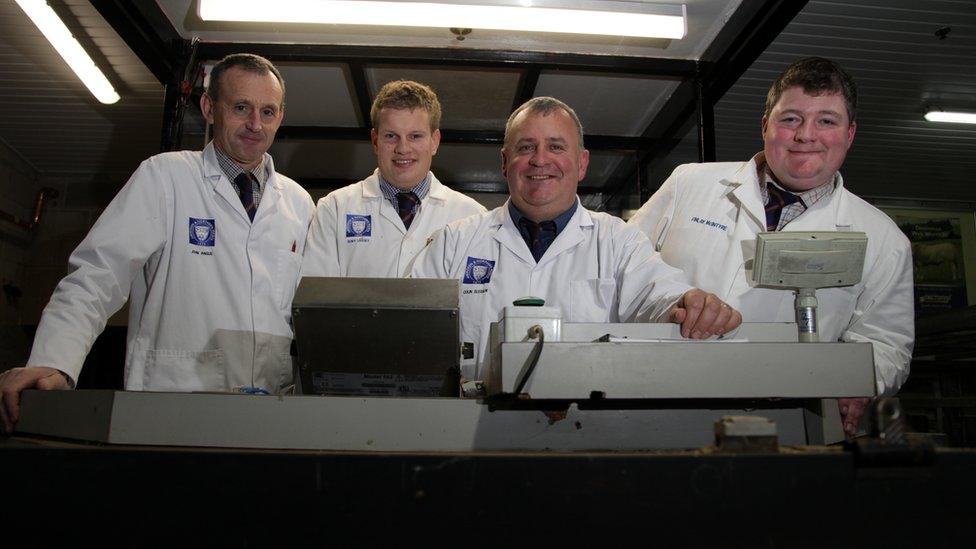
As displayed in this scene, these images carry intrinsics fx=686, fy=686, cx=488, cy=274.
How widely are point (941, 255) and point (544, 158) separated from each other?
17.4ft

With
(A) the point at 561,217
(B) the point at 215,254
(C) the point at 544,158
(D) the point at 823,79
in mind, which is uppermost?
(D) the point at 823,79

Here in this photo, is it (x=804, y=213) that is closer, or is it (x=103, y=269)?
(x=103, y=269)

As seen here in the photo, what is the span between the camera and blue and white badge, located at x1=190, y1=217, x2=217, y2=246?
6.06 feet

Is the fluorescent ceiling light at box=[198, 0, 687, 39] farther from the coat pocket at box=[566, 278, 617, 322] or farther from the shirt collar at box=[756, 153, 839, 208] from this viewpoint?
the coat pocket at box=[566, 278, 617, 322]

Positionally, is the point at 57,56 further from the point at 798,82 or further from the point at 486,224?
the point at 798,82

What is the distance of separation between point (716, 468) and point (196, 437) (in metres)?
0.65

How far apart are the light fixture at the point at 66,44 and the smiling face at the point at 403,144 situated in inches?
68.8

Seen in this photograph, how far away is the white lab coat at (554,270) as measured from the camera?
1.67 m

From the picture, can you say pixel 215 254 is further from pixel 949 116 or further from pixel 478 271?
pixel 949 116

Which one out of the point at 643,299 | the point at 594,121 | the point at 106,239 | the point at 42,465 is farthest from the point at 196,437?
the point at 594,121

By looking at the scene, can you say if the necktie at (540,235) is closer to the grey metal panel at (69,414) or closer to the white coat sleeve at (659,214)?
the white coat sleeve at (659,214)

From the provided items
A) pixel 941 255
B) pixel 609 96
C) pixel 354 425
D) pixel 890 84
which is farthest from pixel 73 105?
pixel 941 255

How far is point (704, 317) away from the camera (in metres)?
1.20

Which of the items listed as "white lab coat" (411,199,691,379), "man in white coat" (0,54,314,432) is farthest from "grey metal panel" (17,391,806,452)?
"man in white coat" (0,54,314,432)
